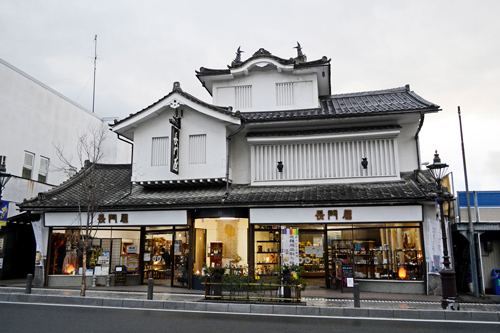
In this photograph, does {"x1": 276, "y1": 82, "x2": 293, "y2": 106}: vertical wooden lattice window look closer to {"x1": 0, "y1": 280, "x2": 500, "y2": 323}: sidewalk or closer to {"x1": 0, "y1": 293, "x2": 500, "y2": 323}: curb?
{"x1": 0, "y1": 280, "x2": 500, "y2": 323}: sidewalk

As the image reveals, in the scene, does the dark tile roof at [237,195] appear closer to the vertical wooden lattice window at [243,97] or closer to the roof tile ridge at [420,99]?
the roof tile ridge at [420,99]

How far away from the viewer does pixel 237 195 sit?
648 inches

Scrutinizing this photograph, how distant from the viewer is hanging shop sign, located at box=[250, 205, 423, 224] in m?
14.5

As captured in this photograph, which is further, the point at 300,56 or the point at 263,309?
the point at 300,56

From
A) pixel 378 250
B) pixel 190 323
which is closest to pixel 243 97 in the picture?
pixel 378 250

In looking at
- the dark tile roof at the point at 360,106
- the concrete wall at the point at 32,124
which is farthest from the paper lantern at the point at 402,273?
the concrete wall at the point at 32,124

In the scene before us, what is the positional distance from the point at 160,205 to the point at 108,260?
4.48 metres

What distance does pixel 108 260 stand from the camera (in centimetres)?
1816

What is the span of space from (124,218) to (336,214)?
914cm

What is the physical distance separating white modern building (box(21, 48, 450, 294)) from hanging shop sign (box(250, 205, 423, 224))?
1.6 inches

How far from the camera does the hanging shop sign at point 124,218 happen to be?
16469 millimetres

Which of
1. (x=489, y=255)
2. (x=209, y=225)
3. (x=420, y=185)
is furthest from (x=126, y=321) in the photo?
(x=489, y=255)

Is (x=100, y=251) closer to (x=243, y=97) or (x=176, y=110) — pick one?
(x=176, y=110)

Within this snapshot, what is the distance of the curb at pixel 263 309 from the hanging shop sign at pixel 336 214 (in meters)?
4.17
